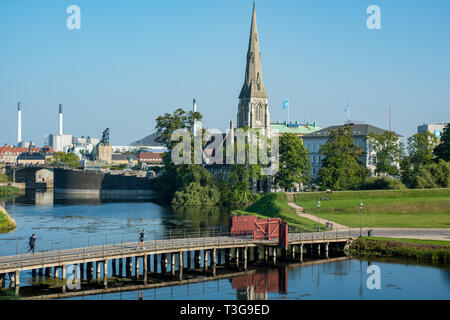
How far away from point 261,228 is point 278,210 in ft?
78.1

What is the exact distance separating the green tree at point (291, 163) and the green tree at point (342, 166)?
540 cm

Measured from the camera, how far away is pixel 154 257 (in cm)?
5316

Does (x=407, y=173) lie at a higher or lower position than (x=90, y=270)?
higher

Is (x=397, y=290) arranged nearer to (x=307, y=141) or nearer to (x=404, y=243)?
(x=404, y=243)

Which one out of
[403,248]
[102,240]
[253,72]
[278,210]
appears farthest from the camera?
[253,72]

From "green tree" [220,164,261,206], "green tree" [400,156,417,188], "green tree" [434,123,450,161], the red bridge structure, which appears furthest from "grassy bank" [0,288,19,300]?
"green tree" [434,123,450,161]

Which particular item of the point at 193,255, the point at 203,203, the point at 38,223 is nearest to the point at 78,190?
the point at 203,203

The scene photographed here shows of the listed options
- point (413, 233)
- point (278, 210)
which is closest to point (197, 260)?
point (413, 233)

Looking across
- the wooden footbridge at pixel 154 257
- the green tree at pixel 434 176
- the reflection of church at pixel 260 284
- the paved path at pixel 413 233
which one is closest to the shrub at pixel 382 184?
the green tree at pixel 434 176

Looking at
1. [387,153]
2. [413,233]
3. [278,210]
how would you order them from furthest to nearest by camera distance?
1. [387,153]
2. [278,210]
3. [413,233]

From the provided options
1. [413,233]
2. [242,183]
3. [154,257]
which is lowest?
[154,257]

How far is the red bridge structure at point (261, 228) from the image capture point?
56312mm

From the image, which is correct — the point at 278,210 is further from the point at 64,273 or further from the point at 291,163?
the point at 64,273
